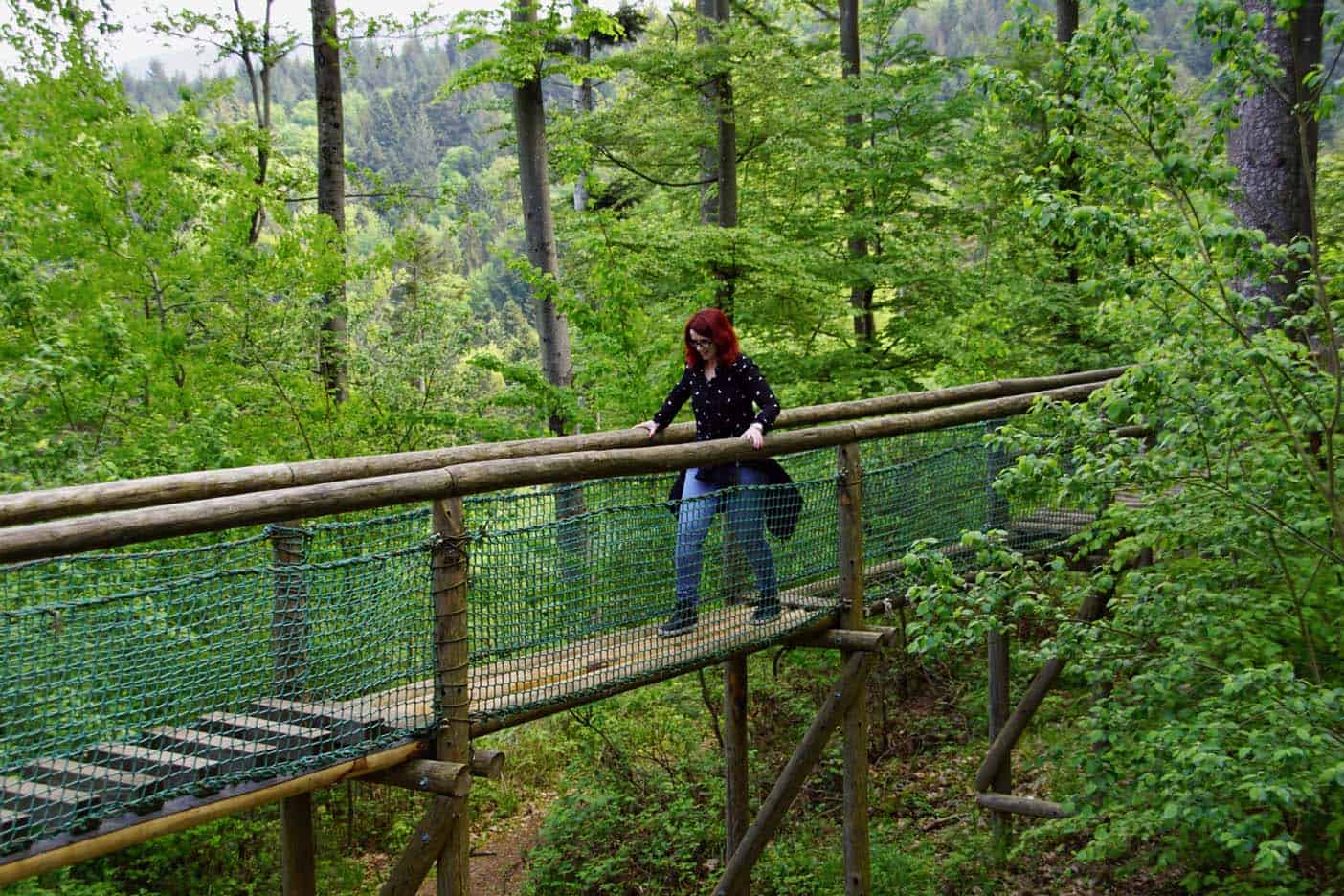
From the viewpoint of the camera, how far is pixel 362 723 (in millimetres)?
3549

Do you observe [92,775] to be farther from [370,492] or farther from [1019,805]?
[1019,805]

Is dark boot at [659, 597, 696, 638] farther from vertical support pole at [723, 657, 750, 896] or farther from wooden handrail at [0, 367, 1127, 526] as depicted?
vertical support pole at [723, 657, 750, 896]

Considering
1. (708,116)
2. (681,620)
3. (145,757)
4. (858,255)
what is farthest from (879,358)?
(145,757)

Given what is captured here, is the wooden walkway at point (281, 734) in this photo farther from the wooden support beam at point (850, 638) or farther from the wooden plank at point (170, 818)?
the wooden support beam at point (850, 638)

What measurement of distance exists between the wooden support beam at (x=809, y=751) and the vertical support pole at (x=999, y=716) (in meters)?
2.92

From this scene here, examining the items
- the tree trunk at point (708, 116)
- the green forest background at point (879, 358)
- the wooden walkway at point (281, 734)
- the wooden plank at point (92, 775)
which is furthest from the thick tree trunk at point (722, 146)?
the wooden plank at point (92, 775)

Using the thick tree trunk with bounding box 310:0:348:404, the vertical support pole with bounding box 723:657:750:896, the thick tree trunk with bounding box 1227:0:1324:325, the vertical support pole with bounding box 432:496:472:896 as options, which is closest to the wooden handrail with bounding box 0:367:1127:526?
the vertical support pole with bounding box 432:496:472:896

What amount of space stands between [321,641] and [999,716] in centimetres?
614

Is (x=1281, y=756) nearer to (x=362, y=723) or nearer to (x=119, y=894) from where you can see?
(x=362, y=723)

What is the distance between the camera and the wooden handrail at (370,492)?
2684 mm

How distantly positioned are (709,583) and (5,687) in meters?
3.01

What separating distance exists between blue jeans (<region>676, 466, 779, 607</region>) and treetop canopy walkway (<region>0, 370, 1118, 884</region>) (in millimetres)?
74

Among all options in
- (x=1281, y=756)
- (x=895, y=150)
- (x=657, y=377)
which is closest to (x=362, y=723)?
(x=1281, y=756)

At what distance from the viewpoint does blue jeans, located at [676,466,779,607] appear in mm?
4902
